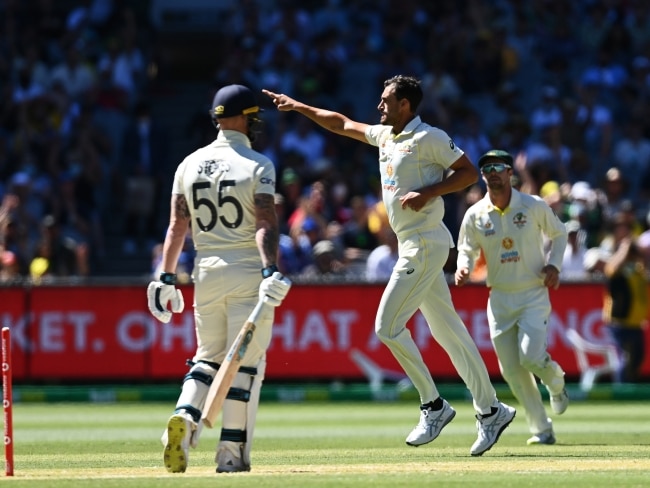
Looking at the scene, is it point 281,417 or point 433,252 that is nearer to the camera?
point 433,252

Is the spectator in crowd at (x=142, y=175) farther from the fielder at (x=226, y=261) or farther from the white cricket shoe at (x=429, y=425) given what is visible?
the fielder at (x=226, y=261)

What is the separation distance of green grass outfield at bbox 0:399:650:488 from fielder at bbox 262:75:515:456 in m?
0.35

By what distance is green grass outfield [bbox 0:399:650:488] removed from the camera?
25.0 ft

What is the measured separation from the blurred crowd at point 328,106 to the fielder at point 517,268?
6.63 m

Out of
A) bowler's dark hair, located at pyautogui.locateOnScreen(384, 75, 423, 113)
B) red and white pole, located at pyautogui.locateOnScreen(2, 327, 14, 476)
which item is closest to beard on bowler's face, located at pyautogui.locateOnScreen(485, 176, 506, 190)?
bowler's dark hair, located at pyautogui.locateOnScreen(384, 75, 423, 113)

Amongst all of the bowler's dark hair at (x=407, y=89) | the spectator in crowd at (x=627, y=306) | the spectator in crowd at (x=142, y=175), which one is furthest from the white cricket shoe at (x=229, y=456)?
the spectator in crowd at (x=142, y=175)

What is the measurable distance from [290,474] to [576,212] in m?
10.5

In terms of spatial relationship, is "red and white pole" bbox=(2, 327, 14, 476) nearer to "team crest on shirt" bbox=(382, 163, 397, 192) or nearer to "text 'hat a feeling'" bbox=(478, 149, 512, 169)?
"team crest on shirt" bbox=(382, 163, 397, 192)

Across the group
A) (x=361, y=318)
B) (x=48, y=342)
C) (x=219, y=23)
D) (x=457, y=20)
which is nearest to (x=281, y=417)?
(x=361, y=318)

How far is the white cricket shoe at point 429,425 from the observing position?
9.74 m

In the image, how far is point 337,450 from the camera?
406 inches

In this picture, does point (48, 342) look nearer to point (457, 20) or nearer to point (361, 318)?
point (361, 318)

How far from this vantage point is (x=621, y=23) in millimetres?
23203

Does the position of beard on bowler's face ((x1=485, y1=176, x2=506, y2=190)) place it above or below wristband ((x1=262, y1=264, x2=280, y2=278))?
above
